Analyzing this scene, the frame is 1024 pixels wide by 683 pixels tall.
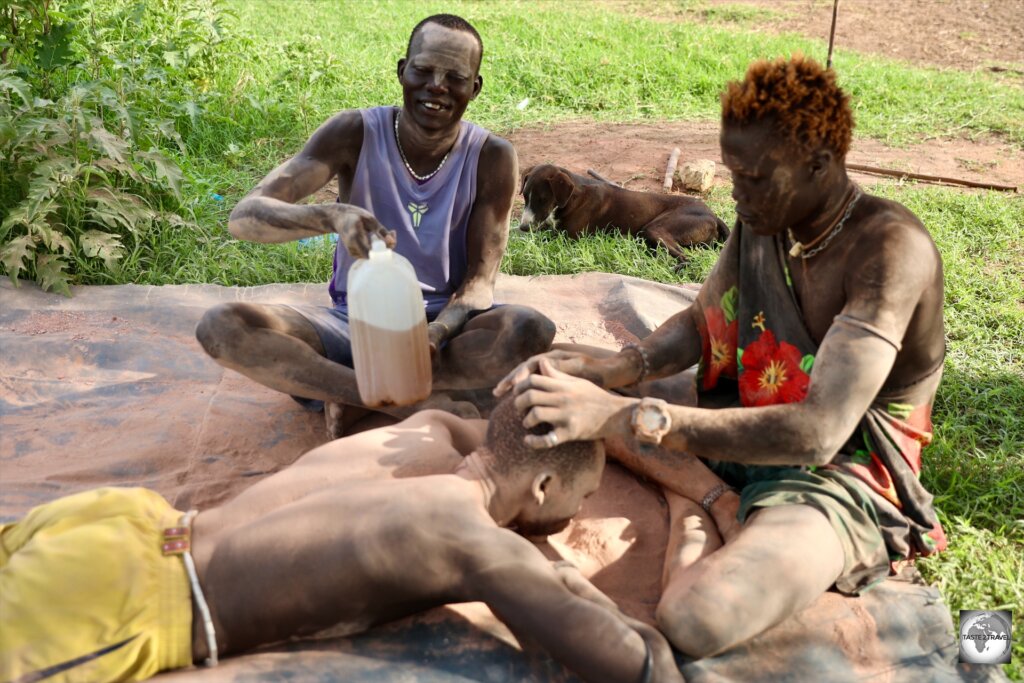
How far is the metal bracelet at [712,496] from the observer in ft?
10.1

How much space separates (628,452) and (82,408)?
2144 millimetres

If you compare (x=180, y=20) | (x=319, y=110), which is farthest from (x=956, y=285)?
(x=180, y=20)

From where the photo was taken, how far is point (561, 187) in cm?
567

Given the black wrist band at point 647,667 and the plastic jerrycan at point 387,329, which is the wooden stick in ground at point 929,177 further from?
the black wrist band at point 647,667

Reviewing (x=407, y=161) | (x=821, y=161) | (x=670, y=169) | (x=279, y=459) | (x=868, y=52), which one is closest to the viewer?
(x=821, y=161)

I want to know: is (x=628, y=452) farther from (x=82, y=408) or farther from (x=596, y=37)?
(x=596, y=37)

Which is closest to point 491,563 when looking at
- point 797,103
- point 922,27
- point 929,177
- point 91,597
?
point 91,597

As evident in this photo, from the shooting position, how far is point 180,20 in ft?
23.3

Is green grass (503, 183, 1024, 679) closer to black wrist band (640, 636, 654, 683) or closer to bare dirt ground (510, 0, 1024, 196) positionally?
bare dirt ground (510, 0, 1024, 196)

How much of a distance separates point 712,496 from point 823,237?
0.90 m

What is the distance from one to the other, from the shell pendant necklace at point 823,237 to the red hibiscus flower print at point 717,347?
377 mm

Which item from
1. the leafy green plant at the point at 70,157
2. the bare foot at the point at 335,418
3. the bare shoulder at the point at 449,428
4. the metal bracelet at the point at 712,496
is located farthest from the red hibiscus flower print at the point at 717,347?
the leafy green plant at the point at 70,157

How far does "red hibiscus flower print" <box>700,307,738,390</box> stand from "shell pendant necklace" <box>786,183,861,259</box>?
14.9 inches

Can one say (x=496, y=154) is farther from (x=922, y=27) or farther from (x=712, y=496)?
(x=922, y=27)
